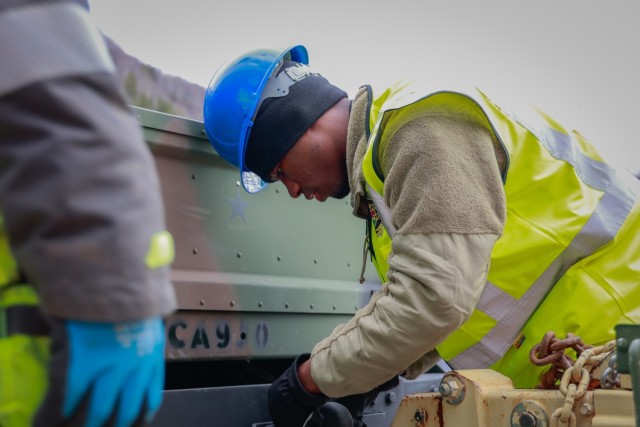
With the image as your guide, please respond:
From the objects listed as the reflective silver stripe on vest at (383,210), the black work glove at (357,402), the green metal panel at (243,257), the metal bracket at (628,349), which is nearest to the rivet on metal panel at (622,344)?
the metal bracket at (628,349)

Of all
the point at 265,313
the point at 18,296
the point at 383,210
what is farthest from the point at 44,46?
the point at 265,313

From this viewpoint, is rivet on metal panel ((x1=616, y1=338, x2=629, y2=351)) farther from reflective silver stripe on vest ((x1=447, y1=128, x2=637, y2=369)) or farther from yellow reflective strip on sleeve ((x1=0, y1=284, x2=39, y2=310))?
yellow reflective strip on sleeve ((x1=0, y1=284, x2=39, y2=310))

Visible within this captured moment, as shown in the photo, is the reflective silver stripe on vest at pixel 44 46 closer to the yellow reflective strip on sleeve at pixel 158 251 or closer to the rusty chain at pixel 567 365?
the yellow reflective strip on sleeve at pixel 158 251

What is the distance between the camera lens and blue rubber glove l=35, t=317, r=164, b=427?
940 millimetres

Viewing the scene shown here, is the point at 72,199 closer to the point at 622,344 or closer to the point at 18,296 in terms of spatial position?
the point at 18,296

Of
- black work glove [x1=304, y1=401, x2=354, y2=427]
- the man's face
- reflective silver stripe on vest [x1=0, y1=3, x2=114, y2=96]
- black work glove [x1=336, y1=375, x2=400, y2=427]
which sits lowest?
black work glove [x1=336, y1=375, x2=400, y2=427]

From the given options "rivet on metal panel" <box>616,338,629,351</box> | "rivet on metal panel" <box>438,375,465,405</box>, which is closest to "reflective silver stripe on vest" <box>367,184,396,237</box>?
"rivet on metal panel" <box>438,375,465,405</box>

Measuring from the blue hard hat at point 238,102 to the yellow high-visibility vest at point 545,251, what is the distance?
447 mm

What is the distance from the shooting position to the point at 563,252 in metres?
2.30

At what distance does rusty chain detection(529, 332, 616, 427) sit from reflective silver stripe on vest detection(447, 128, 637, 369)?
161 mm

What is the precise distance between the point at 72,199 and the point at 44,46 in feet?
0.66

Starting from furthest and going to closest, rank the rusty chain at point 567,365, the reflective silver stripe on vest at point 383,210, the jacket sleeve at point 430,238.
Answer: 1. the reflective silver stripe on vest at point 383,210
2. the jacket sleeve at point 430,238
3. the rusty chain at point 567,365

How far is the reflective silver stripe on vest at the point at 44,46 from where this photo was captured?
952mm

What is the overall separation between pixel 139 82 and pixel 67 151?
167cm
